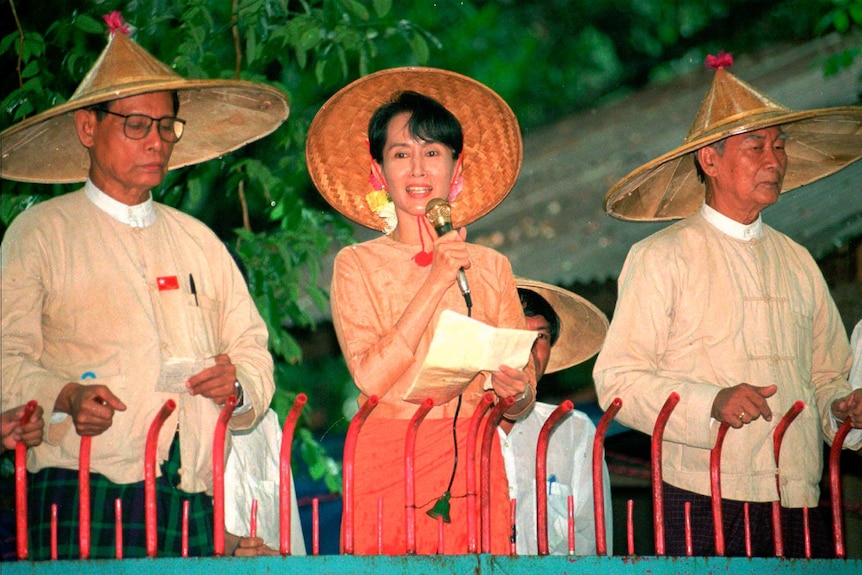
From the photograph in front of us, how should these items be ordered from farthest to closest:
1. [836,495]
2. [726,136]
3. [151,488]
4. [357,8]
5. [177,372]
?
[357,8]
[726,136]
[177,372]
[836,495]
[151,488]

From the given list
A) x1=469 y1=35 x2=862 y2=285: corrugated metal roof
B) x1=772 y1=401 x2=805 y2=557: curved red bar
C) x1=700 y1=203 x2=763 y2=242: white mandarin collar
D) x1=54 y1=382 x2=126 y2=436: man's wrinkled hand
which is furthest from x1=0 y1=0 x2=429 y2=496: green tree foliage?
x1=772 y1=401 x2=805 y2=557: curved red bar

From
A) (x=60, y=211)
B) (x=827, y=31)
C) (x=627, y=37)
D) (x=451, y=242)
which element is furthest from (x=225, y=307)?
(x=827, y=31)

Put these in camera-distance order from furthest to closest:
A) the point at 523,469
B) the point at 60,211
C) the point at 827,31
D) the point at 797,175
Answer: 1. the point at 827,31
2. the point at 523,469
3. the point at 797,175
4. the point at 60,211

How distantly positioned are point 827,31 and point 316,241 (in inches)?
97.0

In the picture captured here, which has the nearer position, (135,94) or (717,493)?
(717,493)

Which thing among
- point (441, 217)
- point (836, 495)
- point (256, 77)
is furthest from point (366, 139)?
point (836, 495)

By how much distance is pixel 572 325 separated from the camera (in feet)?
17.9

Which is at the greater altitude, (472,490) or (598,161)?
(598,161)

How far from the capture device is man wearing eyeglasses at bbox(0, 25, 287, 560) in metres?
3.90

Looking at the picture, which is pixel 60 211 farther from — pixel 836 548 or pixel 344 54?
pixel 836 548

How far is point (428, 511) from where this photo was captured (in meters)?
3.71

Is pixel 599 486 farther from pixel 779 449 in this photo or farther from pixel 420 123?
pixel 420 123

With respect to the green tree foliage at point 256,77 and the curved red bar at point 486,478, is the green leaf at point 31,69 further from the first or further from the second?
the curved red bar at point 486,478

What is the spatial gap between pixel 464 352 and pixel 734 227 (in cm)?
129
